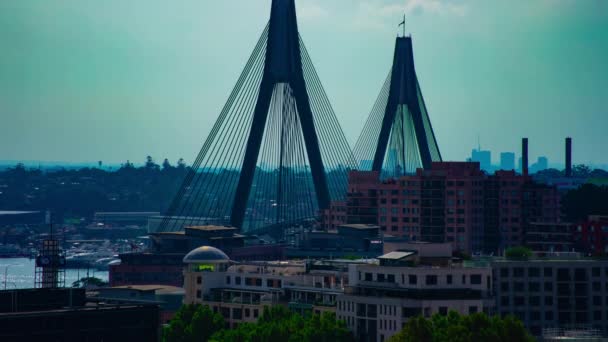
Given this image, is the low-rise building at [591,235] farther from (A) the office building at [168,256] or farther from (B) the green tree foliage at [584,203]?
(B) the green tree foliage at [584,203]

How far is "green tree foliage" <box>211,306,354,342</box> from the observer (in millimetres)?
82750

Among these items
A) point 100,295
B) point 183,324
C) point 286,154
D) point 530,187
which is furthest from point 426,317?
point 530,187

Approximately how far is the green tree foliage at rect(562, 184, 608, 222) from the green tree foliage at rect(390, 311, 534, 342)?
79.1 m

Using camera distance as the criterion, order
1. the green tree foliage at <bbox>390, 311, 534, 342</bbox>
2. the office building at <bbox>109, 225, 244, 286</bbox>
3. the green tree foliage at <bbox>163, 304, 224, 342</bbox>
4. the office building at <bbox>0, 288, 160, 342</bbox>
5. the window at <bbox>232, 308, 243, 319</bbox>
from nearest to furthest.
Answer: the office building at <bbox>0, 288, 160, 342</bbox>, the green tree foliage at <bbox>390, 311, 534, 342</bbox>, the green tree foliage at <bbox>163, 304, 224, 342</bbox>, the window at <bbox>232, 308, 243, 319</bbox>, the office building at <bbox>109, 225, 244, 286</bbox>

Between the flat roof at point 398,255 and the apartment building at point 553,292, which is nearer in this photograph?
the flat roof at point 398,255

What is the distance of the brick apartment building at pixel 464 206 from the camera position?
468ft

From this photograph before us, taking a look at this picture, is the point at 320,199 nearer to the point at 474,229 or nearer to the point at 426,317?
the point at 474,229

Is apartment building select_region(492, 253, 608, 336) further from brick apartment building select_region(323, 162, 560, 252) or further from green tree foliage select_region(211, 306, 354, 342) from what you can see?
brick apartment building select_region(323, 162, 560, 252)

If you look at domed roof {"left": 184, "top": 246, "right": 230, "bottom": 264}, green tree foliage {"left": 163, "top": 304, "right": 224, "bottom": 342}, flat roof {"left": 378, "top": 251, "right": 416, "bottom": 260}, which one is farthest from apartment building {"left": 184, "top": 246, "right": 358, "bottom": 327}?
flat roof {"left": 378, "top": 251, "right": 416, "bottom": 260}

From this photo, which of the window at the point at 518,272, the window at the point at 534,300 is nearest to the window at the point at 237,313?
the window at the point at 518,272

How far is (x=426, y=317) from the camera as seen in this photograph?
81.1 m

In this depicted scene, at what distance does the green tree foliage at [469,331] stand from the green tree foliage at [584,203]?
3115 inches

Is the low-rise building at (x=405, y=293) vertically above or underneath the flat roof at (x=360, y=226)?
underneath

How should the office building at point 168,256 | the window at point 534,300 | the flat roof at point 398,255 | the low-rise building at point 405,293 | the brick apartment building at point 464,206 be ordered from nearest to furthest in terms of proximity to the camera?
the low-rise building at point 405,293 < the flat roof at point 398,255 < the window at point 534,300 < the office building at point 168,256 < the brick apartment building at point 464,206
